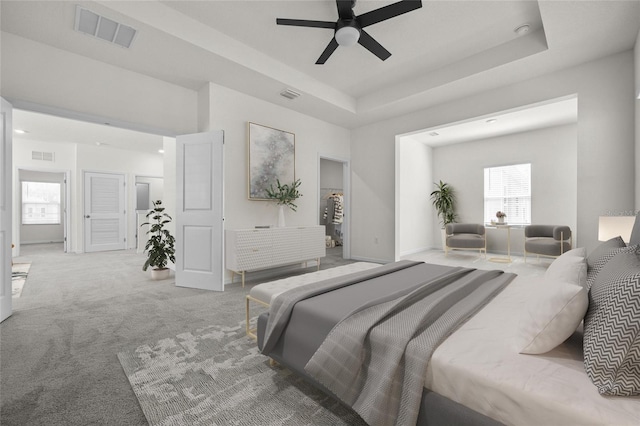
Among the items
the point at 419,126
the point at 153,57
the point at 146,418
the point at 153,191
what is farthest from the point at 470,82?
the point at 153,191

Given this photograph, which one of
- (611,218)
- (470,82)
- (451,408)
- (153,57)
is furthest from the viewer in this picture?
(470,82)

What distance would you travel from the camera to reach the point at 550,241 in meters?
5.27

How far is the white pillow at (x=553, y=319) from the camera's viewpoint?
1.06 m

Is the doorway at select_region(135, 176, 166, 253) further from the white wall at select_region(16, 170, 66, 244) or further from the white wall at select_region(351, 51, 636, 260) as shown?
the white wall at select_region(351, 51, 636, 260)

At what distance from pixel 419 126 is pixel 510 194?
3.45 meters

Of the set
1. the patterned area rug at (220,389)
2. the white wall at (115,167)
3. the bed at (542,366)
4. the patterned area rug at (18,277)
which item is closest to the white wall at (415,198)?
the patterned area rug at (220,389)

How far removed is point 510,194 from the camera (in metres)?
6.86

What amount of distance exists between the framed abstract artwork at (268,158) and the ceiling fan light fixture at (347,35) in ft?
6.80

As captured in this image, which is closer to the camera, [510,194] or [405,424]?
[405,424]

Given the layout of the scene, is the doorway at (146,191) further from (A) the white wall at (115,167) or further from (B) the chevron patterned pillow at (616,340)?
(B) the chevron patterned pillow at (616,340)

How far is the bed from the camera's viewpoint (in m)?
0.84

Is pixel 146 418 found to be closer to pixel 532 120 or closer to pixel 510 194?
pixel 532 120

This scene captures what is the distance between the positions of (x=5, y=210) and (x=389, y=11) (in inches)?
160

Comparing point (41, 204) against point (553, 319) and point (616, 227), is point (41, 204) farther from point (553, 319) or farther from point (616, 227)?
point (616, 227)
